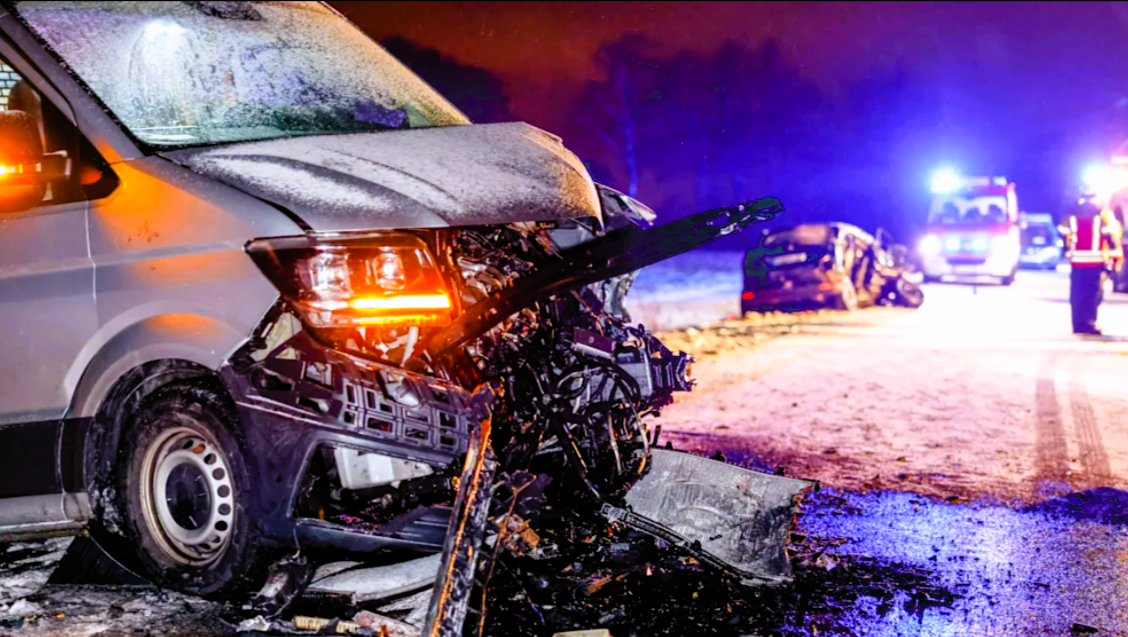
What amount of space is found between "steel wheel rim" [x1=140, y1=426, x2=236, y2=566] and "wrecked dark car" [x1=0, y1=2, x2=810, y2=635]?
0.04 feet

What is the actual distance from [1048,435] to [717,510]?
3527 mm

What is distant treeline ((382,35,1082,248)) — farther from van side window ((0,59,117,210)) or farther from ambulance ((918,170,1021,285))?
van side window ((0,59,117,210))

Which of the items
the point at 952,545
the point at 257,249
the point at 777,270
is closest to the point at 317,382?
the point at 257,249

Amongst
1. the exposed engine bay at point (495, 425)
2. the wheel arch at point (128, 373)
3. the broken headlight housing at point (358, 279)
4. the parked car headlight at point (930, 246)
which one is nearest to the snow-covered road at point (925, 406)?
the exposed engine bay at point (495, 425)

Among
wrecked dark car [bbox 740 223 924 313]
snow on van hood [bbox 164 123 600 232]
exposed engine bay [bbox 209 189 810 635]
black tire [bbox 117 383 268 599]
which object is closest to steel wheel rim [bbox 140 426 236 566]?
black tire [bbox 117 383 268 599]

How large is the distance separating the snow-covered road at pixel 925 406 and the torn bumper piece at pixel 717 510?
4.13 feet

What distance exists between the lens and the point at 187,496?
12.0ft

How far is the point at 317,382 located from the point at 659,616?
1.47 metres

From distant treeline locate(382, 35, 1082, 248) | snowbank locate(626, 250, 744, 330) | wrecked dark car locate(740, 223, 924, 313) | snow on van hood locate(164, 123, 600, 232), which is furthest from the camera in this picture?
distant treeline locate(382, 35, 1082, 248)

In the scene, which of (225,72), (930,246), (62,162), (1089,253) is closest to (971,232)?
(930,246)

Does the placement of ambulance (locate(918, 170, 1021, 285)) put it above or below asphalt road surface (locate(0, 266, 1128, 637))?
above

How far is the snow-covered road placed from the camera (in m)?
5.86

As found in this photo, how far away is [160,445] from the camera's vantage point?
368cm

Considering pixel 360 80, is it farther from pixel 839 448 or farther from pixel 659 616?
pixel 839 448
